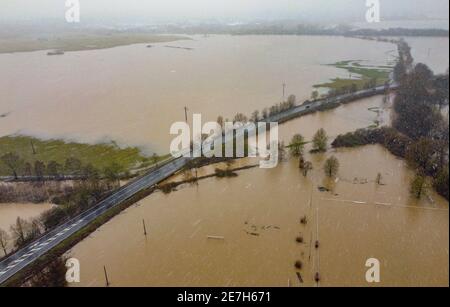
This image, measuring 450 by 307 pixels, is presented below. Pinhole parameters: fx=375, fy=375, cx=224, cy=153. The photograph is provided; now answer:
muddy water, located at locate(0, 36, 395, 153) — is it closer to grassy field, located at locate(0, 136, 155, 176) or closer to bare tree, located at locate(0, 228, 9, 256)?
grassy field, located at locate(0, 136, 155, 176)

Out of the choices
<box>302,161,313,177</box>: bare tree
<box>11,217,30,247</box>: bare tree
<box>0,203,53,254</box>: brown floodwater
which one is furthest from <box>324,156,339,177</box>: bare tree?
<box>11,217,30,247</box>: bare tree

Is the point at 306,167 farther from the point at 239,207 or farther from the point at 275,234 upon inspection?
the point at 275,234

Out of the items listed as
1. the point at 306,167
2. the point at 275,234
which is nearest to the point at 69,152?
the point at 306,167

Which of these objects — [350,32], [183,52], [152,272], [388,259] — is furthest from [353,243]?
[183,52]

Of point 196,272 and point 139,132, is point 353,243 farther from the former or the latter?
point 139,132

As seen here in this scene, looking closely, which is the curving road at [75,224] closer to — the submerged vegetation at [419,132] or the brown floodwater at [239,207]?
the brown floodwater at [239,207]

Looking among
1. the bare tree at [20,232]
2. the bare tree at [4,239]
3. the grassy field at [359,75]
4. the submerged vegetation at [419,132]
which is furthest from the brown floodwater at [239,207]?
the grassy field at [359,75]
